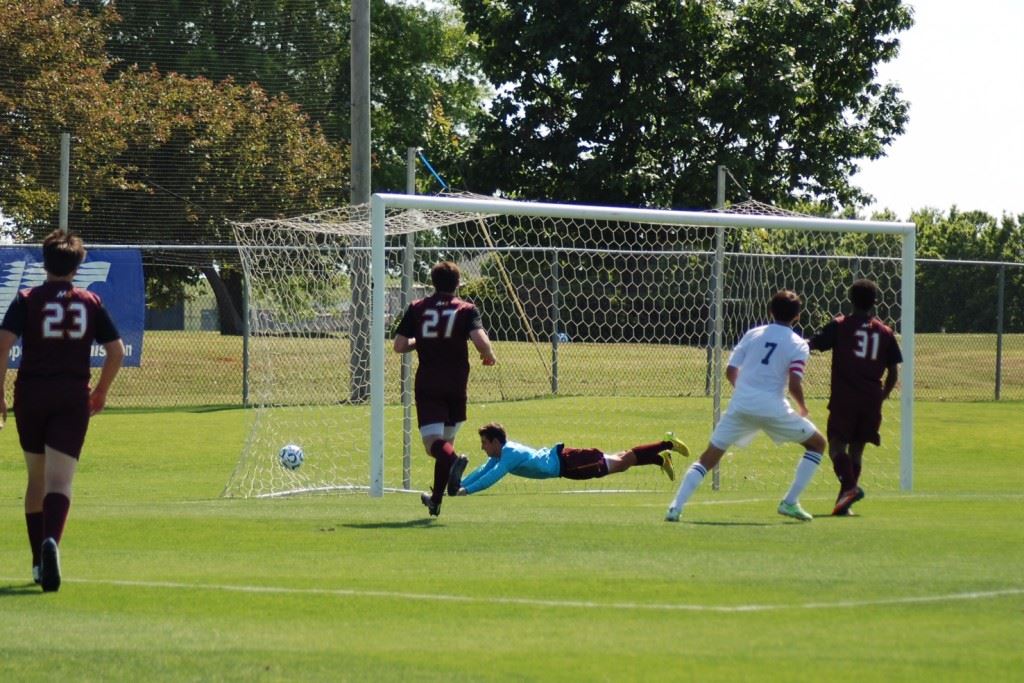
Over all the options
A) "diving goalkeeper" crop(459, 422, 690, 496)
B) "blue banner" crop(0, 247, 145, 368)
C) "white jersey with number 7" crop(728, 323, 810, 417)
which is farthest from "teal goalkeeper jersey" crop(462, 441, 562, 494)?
"blue banner" crop(0, 247, 145, 368)

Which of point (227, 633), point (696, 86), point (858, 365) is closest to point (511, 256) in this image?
point (858, 365)

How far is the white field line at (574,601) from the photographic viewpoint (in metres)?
7.92

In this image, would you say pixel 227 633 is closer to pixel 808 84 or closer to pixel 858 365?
pixel 858 365

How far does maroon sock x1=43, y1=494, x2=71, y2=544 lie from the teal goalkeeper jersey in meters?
5.59

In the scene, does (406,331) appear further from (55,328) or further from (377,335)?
(55,328)

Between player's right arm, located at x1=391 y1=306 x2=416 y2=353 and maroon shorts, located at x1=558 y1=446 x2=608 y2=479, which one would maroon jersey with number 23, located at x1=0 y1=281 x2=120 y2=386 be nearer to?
player's right arm, located at x1=391 y1=306 x2=416 y2=353

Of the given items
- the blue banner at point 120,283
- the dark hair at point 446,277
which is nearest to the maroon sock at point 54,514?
the dark hair at point 446,277

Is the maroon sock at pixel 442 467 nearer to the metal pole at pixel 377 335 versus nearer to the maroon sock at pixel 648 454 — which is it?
the metal pole at pixel 377 335

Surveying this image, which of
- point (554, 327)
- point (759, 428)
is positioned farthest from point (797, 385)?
point (554, 327)

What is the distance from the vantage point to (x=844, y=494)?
40.3 feet

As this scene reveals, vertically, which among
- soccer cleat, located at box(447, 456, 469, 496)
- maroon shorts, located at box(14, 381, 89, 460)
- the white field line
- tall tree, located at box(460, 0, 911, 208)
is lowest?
the white field line

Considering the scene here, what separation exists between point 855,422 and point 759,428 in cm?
139

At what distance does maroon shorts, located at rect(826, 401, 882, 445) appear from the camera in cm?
1278

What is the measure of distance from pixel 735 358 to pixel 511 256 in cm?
991
